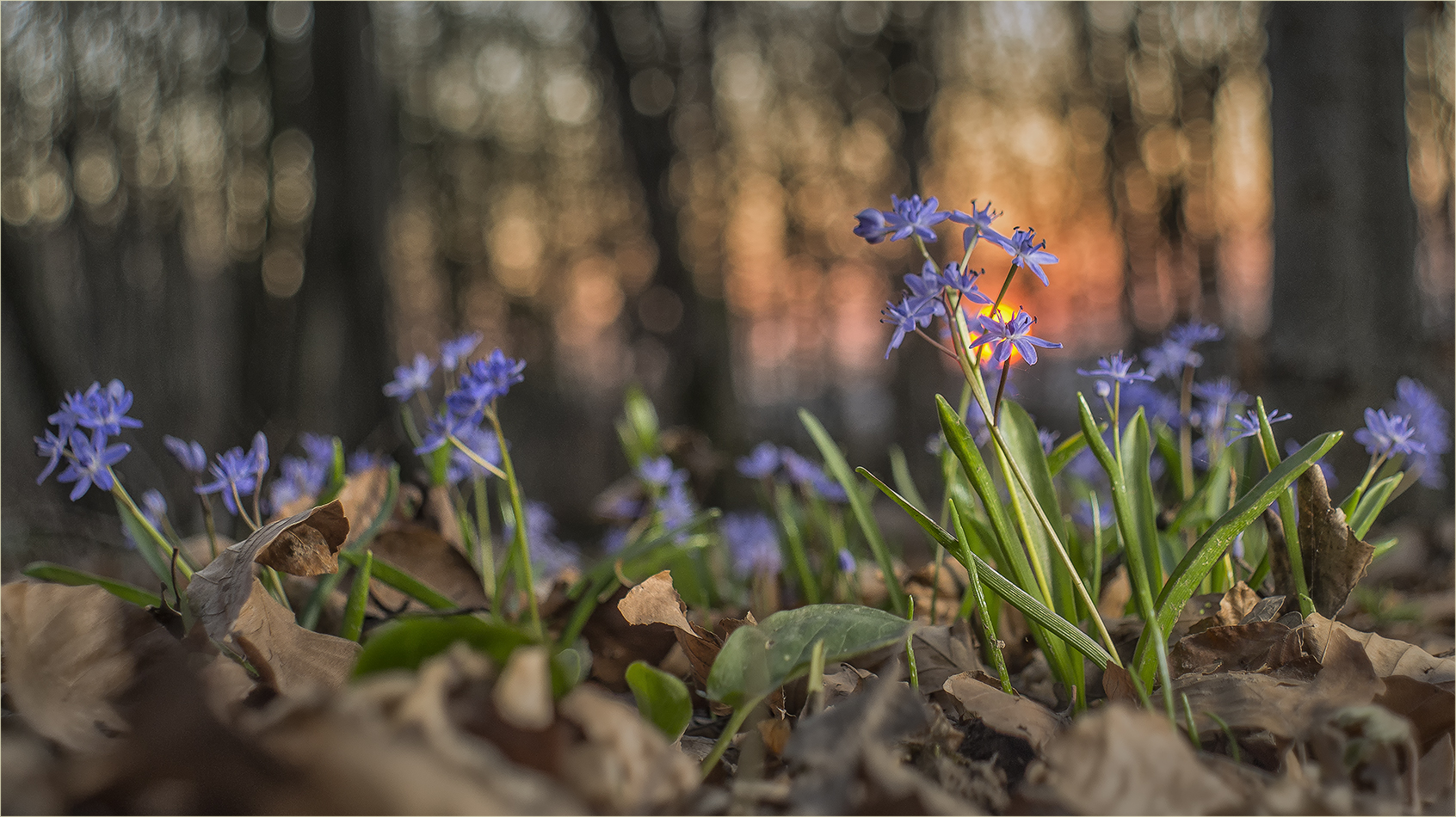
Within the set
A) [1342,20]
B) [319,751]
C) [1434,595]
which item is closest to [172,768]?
[319,751]

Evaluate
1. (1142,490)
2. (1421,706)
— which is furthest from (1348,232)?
(1421,706)

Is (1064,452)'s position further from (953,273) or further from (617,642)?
(617,642)

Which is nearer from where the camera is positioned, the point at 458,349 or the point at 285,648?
the point at 285,648

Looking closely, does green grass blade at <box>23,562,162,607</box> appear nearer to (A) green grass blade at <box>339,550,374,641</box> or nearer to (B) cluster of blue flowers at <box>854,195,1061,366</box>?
(A) green grass blade at <box>339,550,374,641</box>

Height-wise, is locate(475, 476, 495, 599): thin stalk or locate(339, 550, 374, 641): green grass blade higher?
locate(339, 550, 374, 641): green grass blade

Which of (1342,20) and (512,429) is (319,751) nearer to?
(1342,20)

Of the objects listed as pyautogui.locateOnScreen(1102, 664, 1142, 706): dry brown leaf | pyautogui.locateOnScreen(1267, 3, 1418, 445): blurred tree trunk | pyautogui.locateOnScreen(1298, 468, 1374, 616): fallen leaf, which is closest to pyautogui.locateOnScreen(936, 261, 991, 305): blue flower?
pyautogui.locateOnScreen(1102, 664, 1142, 706): dry brown leaf
